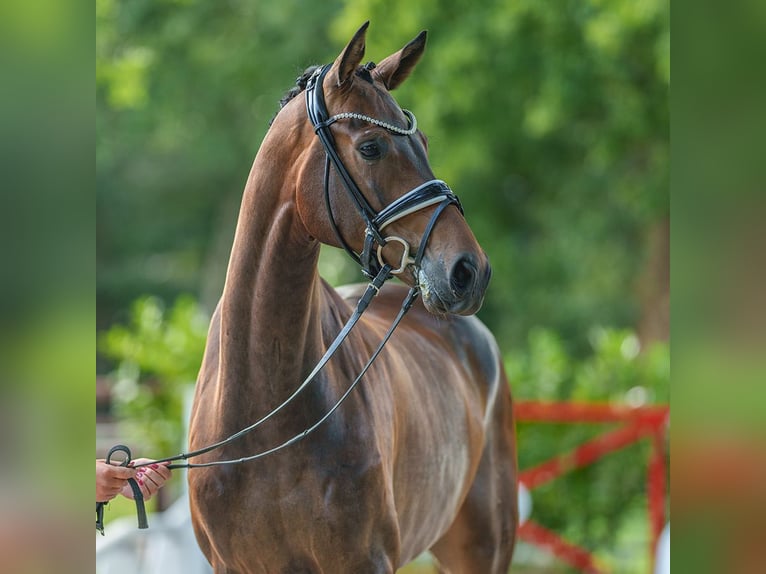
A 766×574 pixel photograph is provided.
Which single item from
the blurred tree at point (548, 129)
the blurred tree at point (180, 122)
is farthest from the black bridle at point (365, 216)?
the blurred tree at point (180, 122)

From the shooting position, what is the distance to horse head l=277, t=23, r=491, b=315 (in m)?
2.38

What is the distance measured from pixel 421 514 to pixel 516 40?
8.32m

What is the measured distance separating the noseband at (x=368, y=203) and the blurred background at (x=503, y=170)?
3.67 m

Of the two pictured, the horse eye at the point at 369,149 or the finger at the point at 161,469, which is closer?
the horse eye at the point at 369,149

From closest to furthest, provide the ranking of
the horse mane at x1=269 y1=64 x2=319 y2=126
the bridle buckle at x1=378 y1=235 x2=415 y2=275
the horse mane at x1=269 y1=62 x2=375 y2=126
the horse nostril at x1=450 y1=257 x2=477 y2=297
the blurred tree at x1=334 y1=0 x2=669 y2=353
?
the horse nostril at x1=450 y1=257 x2=477 y2=297 → the bridle buckle at x1=378 y1=235 x2=415 y2=275 → the horse mane at x1=269 y1=62 x2=375 y2=126 → the horse mane at x1=269 y1=64 x2=319 y2=126 → the blurred tree at x1=334 y1=0 x2=669 y2=353

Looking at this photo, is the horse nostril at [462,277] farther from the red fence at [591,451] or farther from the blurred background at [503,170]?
the red fence at [591,451]

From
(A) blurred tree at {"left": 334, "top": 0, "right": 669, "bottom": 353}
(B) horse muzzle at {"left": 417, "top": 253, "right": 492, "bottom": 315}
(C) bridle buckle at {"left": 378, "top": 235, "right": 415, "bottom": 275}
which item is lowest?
(B) horse muzzle at {"left": 417, "top": 253, "right": 492, "bottom": 315}

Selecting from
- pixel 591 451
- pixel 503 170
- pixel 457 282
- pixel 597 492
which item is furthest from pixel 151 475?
pixel 503 170

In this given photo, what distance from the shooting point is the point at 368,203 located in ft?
8.18

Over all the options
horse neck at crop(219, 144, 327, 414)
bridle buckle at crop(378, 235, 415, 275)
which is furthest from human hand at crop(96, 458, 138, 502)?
bridle buckle at crop(378, 235, 415, 275)

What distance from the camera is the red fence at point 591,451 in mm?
7703

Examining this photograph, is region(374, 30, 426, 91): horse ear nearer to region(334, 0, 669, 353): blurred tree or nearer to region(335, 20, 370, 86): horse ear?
region(335, 20, 370, 86): horse ear

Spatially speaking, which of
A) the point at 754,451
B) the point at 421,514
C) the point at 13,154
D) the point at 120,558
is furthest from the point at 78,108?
the point at 120,558

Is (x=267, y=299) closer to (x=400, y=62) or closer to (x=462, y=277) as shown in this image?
(x=462, y=277)
